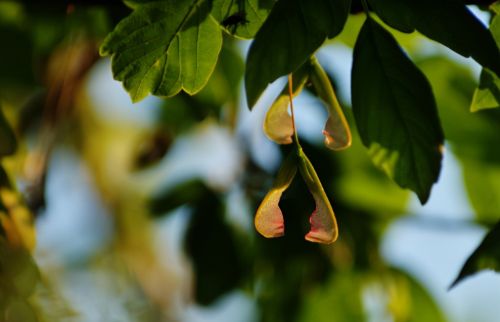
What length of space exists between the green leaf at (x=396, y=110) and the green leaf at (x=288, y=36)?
0.31 ft

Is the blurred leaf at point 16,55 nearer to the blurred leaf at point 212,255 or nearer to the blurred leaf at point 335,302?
the blurred leaf at point 212,255

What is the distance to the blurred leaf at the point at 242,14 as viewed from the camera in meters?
0.80

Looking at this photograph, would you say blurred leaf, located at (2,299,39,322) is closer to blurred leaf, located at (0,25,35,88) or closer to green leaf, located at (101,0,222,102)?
green leaf, located at (101,0,222,102)

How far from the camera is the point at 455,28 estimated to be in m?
0.75

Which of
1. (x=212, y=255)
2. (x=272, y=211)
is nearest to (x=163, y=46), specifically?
(x=272, y=211)

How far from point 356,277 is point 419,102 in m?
0.94

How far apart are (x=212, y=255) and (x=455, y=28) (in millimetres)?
977

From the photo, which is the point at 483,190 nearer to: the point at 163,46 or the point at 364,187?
the point at 364,187

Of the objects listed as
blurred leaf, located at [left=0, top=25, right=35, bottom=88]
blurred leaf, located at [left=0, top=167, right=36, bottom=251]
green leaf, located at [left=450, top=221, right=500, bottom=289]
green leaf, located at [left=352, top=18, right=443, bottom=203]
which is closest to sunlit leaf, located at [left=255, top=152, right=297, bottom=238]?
green leaf, located at [left=352, top=18, right=443, bottom=203]

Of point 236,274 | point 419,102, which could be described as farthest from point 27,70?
point 419,102

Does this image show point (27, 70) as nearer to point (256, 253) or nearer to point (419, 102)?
point (256, 253)

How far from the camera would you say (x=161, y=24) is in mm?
808

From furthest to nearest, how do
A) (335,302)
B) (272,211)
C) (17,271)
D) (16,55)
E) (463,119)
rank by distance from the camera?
(335,302)
(463,119)
(16,55)
(17,271)
(272,211)

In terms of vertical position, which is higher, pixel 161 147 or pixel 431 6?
pixel 431 6
